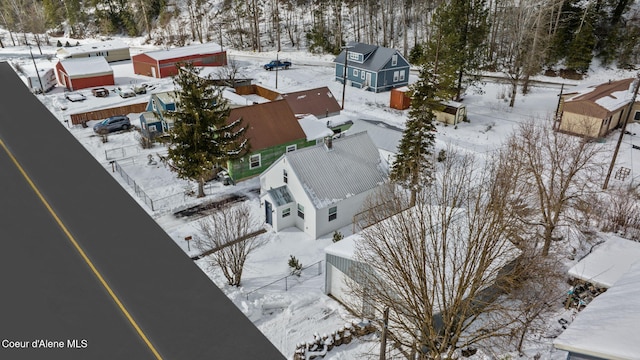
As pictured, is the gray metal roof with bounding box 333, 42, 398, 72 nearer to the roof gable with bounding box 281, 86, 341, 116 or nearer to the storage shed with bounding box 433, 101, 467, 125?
the roof gable with bounding box 281, 86, 341, 116

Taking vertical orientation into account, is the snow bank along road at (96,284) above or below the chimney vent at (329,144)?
above

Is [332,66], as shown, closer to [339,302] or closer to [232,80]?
[232,80]

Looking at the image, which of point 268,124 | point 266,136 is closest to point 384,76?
point 268,124

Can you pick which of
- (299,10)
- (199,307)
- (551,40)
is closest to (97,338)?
(199,307)

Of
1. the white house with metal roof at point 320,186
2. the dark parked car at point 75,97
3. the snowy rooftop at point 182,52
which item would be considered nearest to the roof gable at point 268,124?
the white house with metal roof at point 320,186

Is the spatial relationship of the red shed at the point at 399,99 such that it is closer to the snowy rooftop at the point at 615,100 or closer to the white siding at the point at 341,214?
the snowy rooftop at the point at 615,100

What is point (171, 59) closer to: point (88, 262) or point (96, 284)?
point (88, 262)

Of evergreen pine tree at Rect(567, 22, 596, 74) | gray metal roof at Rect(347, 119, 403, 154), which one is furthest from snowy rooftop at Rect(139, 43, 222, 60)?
evergreen pine tree at Rect(567, 22, 596, 74)
